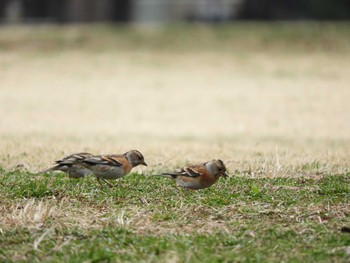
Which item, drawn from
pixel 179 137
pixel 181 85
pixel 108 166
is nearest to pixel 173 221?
pixel 108 166

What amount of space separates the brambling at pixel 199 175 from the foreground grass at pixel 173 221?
0.35 feet

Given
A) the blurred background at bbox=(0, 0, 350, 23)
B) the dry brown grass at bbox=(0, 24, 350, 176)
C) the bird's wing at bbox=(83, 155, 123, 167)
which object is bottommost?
the dry brown grass at bbox=(0, 24, 350, 176)

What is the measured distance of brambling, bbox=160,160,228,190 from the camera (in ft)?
31.6

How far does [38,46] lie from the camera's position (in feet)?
127

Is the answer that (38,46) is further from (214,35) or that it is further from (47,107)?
(47,107)

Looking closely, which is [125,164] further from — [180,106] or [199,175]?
[180,106]

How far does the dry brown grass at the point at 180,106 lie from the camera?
14.5 meters

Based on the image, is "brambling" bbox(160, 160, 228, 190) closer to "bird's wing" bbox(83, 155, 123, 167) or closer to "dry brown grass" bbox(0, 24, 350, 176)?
"bird's wing" bbox(83, 155, 123, 167)

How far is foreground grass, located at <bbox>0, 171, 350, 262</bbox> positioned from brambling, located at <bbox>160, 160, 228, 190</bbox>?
0.35 ft

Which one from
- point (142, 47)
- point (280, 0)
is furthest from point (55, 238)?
point (280, 0)

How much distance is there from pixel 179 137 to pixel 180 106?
7606mm

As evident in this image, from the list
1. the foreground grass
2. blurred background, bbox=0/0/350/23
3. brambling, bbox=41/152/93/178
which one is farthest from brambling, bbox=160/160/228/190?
blurred background, bbox=0/0/350/23

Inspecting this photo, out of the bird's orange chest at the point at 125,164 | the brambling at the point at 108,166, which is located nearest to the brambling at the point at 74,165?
the brambling at the point at 108,166

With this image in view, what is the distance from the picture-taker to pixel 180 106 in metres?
27.1
